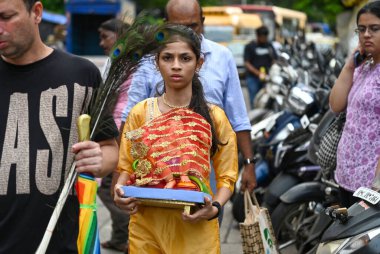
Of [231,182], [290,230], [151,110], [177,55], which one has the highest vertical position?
[177,55]

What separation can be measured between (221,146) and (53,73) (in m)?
1.02

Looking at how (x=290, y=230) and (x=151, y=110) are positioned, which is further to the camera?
(x=290, y=230)

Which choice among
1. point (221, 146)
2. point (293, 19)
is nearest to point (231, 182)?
point (221, 146)

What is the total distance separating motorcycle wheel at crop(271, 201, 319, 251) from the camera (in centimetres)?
608

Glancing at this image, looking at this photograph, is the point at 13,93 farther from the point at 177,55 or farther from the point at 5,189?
the point at 177,55

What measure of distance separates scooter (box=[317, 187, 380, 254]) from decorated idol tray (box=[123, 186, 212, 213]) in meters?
0.62

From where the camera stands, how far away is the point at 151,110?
392 cm

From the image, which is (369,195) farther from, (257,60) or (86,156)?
(257,60)

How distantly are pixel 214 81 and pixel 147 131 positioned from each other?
3.62ft

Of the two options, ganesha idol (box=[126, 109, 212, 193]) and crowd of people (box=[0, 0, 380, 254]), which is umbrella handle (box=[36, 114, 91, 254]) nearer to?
crowd of people (box=[0, 0, 380, 254])

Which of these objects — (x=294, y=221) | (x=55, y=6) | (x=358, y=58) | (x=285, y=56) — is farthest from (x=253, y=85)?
(x=55, y=6)

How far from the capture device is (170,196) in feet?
11.3

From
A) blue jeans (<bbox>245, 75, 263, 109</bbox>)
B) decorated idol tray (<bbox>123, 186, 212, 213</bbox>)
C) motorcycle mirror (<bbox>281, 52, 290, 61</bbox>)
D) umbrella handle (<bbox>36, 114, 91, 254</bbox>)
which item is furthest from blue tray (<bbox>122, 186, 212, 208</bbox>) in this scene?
blue jeans (<bbox>245, 75, 263, 109</bbox>)

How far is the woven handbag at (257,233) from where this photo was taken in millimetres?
4246
